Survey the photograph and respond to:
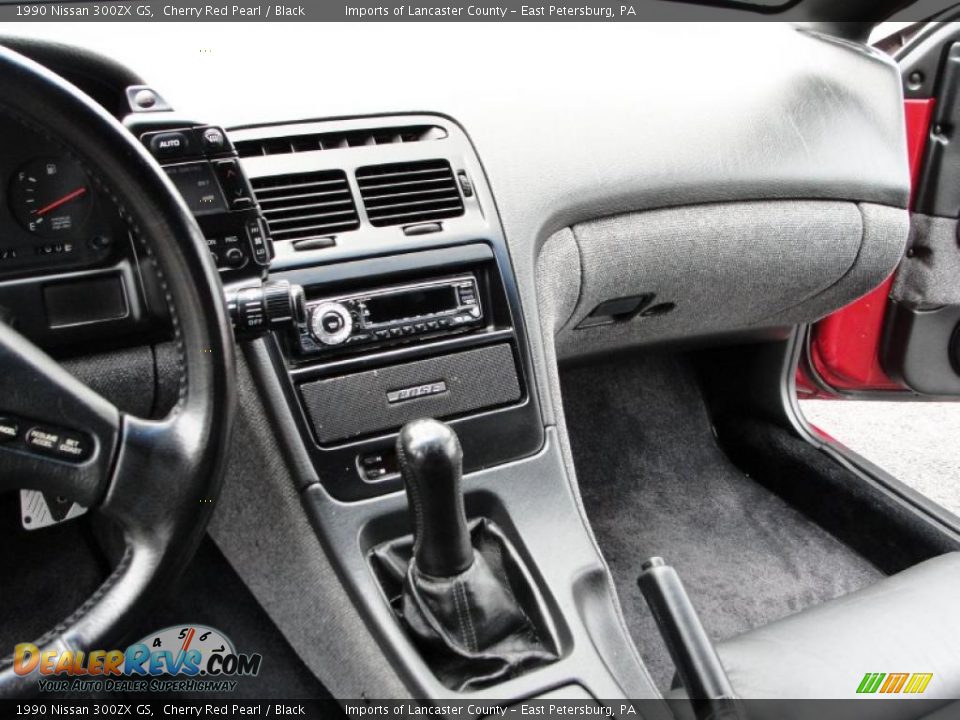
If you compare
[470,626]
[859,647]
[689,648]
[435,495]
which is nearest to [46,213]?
[435,495]

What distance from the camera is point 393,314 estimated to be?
108cm

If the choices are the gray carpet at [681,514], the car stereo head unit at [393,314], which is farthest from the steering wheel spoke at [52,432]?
the gray carpet at [681,514]

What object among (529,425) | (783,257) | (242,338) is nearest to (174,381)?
(242,338)

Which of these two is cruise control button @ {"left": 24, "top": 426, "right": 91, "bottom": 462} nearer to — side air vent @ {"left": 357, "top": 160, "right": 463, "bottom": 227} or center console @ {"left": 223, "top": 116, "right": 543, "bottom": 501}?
center console @ {"left": 223, "top": 116, "right": 543, "bottom": 501}

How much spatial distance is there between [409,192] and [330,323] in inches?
8.5

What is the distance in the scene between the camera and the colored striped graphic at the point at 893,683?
91 cm

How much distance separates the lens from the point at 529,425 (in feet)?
3.76

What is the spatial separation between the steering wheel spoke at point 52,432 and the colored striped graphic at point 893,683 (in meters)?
0.78

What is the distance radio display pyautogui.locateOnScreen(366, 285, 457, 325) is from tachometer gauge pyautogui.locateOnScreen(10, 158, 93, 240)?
0.34 metres

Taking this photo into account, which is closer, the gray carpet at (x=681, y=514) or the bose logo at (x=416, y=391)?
the bose logo at (x=416, y=391)

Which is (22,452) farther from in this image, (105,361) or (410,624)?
(410,624)

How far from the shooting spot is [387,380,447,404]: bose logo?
1075 mm

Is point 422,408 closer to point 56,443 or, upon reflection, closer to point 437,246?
point 437,246

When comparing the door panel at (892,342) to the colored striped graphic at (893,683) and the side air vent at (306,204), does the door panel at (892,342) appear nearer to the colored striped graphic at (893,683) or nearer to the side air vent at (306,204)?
the colored striped graphic at (893,683)
